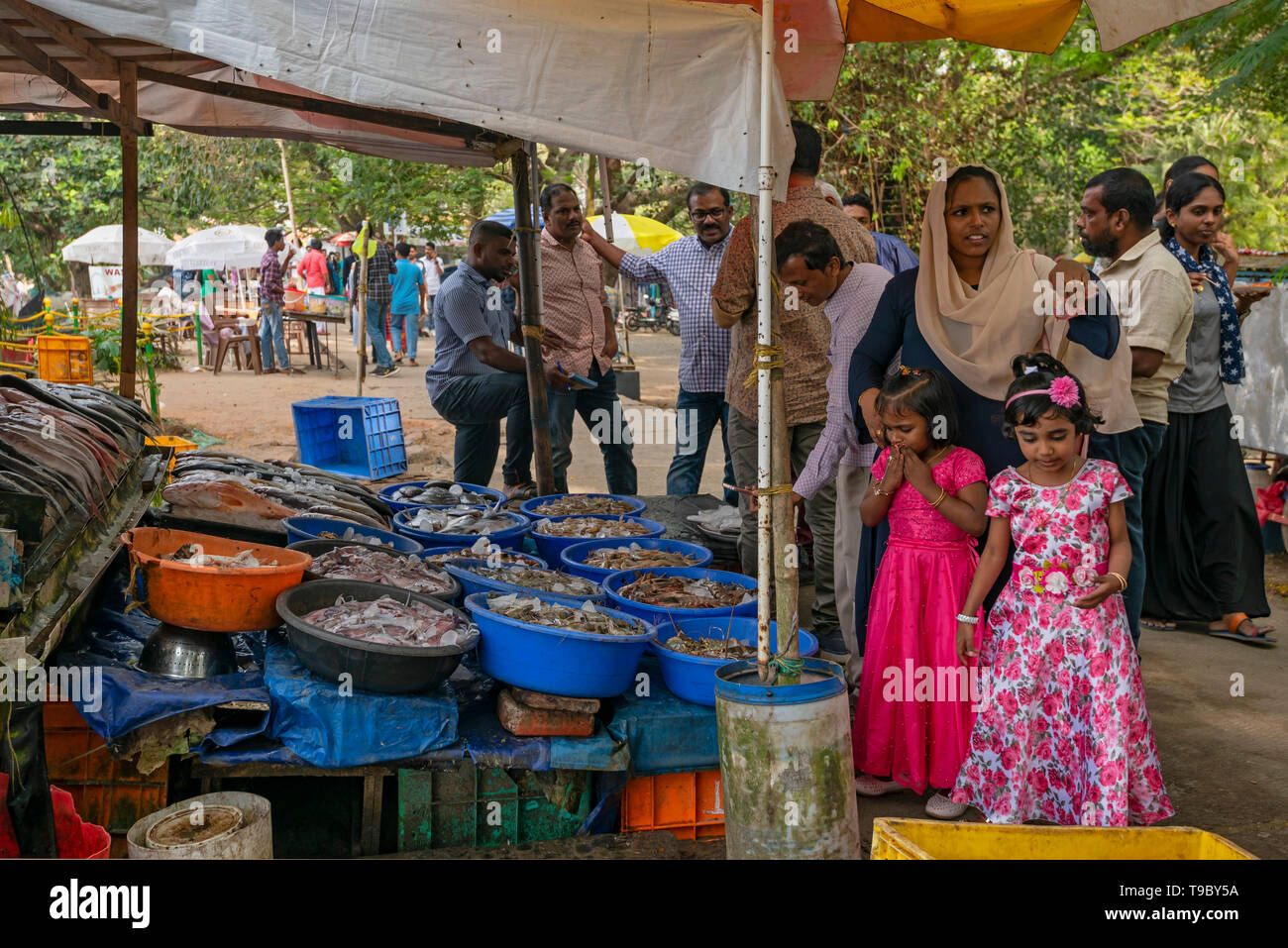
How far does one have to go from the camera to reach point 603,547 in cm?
514

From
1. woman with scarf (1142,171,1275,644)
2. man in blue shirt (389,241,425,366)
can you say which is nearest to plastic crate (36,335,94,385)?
woman with scarf (1142,171,1275,644)

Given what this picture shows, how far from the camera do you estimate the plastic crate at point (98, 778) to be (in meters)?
3.23

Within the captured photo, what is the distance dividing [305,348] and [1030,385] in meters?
20.1

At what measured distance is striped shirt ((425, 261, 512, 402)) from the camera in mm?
6723

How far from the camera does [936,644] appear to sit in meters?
3.75

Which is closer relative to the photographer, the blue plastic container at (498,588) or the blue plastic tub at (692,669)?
the blue plastic tub at (692,669)

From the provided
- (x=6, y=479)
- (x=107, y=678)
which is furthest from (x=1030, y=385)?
(x=6, y=479)

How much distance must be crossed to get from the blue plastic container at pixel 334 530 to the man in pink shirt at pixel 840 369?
1.86 meters

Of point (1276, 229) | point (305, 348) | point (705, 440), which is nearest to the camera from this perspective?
point (705, 440)

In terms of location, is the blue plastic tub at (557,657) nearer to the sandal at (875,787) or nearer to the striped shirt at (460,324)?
the sandal at (875,787)

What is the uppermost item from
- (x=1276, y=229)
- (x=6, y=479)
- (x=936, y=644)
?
(x=1276, y=229)

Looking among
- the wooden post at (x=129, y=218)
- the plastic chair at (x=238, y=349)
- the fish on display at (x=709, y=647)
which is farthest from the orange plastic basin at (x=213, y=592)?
the plastic chair at (x=238, y=349)
